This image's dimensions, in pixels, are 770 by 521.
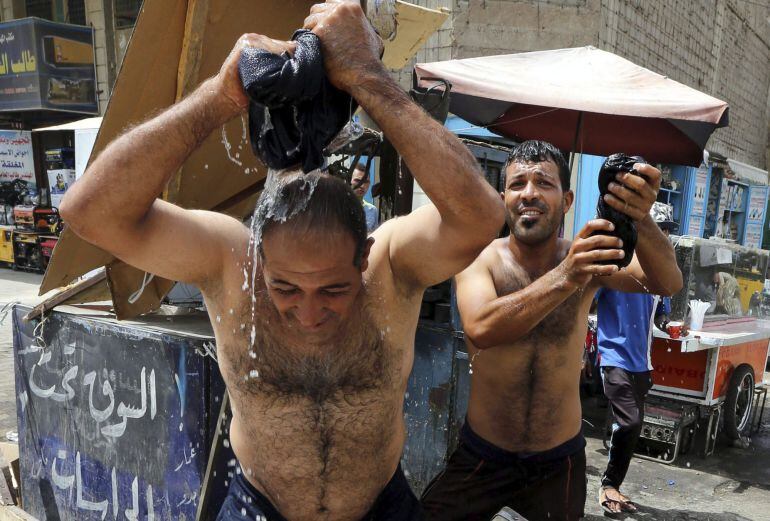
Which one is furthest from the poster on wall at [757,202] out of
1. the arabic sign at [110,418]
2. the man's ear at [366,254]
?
the man's ear at [366,254]

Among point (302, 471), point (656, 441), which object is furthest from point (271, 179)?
point (656, 441)

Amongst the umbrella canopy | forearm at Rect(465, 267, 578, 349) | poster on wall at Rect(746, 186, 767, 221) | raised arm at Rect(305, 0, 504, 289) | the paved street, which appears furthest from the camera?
poster on wall at Rect(746, 186, 767, 221)

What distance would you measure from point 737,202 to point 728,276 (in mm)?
7940

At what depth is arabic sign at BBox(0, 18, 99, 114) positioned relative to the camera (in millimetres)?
12711

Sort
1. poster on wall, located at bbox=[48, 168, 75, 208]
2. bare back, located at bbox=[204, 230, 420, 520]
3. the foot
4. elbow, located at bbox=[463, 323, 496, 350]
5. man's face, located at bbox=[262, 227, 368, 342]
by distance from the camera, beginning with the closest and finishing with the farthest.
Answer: man's face, located at bbox=[262, 227, 368, 342] < bare back, located at bbox=[204, 230, 420, 520] < elbow, located at bbox=[463, 323, 496, 350] < the foot < poster on wall, located at bbox=[48, 168, 75, 208]

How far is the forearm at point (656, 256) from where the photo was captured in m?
2.29

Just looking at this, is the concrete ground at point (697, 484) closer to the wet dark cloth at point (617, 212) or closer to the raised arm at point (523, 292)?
the raised arm at point (523, 292)

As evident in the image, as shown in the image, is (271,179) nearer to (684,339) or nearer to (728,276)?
(684,339)

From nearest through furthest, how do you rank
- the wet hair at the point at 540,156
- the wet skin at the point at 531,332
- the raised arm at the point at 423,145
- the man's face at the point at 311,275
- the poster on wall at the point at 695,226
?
the raised arm at the point at 423,145 → the man's face at the point at 311,275 → the wet skin at the point at 531,332 → the wet hair at the point at 540,156 → the poster on wall at the point at 695,226

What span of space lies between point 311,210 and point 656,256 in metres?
1.38

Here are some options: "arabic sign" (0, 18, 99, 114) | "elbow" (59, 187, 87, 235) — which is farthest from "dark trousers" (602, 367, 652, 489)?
"arabic sign" (0, 18, 99, 114)

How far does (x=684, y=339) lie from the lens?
183 inches

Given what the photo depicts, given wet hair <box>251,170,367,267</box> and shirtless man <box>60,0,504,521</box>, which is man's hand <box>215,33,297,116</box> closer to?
shirtless man <box>60,0,504,521</box>

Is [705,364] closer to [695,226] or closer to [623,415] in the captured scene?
[623,415]
